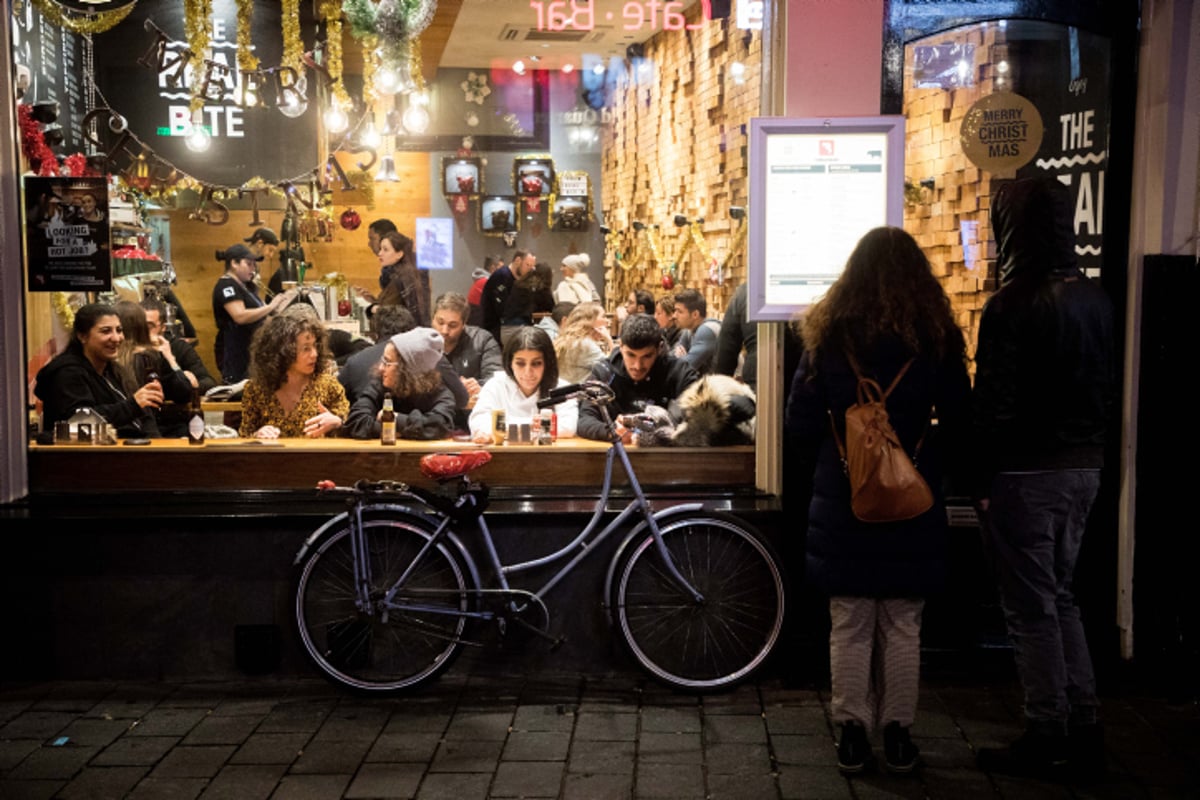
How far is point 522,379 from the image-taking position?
6250 millimetres

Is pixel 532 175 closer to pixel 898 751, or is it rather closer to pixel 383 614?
pixel 383 614

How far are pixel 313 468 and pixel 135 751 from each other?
156 centimetres

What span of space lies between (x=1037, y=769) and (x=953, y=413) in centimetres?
126

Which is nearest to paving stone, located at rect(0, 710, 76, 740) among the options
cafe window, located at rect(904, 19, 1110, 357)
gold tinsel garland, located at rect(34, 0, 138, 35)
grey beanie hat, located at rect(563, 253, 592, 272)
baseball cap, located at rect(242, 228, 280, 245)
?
gold tinsel garland, located at rect(34, 0, 138, 35)

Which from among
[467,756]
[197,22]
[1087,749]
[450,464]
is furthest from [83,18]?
[1087,749]

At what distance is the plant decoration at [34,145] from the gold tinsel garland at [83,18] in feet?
1.43

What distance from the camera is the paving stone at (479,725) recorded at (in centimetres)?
449

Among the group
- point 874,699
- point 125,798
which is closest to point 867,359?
point 874,699

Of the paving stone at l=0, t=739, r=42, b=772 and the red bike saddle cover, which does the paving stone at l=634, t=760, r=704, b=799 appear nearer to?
the red bike saddle cover

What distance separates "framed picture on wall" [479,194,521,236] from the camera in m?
12.8

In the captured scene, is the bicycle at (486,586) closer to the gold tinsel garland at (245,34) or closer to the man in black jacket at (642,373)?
the man in black jacket at (642,373)

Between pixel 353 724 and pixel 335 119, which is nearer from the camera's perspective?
pixel 353 724

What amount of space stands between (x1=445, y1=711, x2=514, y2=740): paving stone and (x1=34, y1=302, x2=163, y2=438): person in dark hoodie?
2287 millimetres

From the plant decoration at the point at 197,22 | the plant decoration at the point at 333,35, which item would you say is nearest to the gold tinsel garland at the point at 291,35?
the plant decoration at the point at 333,35
